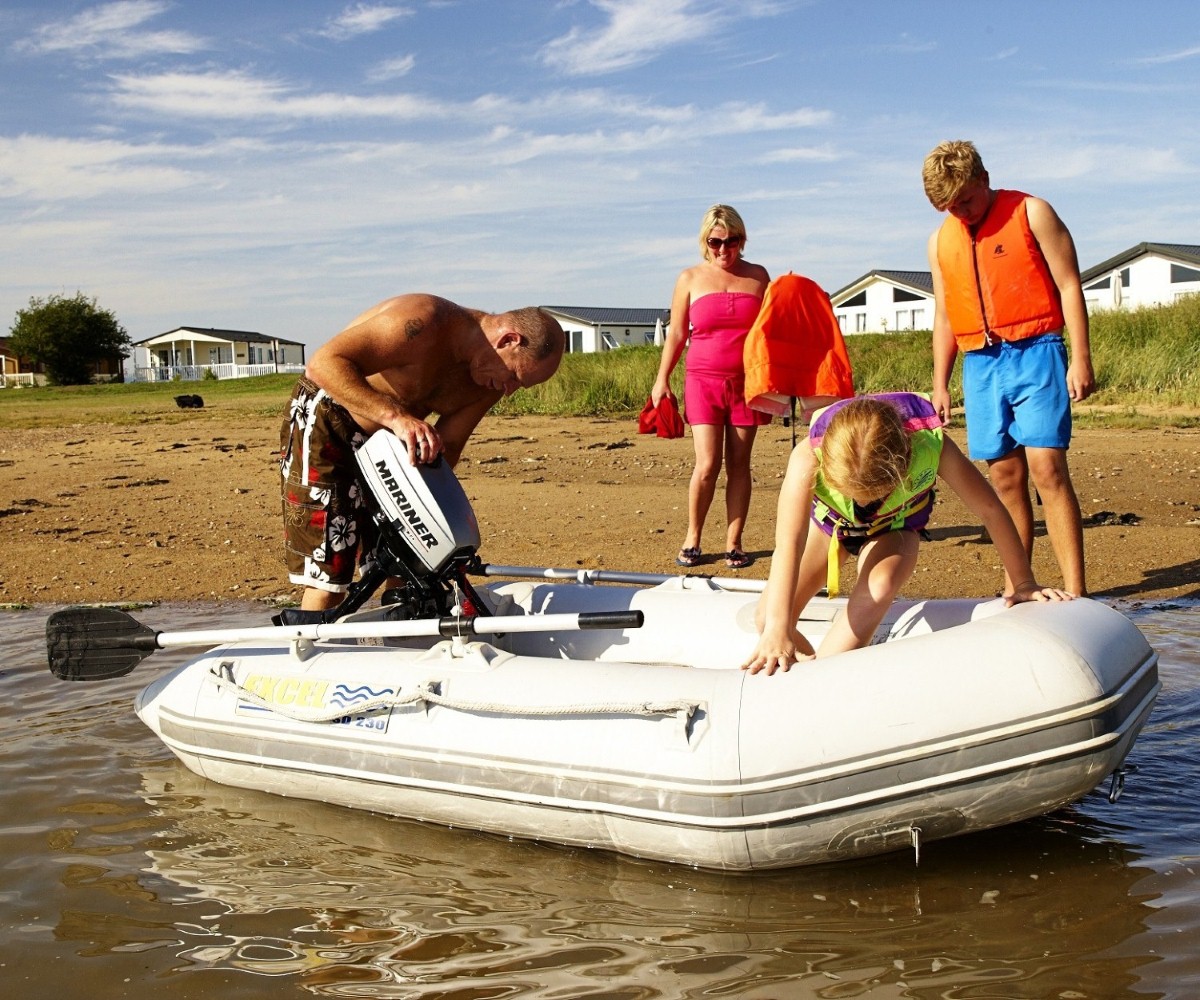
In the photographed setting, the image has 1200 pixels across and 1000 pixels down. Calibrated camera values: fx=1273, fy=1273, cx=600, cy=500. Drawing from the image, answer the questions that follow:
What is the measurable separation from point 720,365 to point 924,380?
10.3 meters

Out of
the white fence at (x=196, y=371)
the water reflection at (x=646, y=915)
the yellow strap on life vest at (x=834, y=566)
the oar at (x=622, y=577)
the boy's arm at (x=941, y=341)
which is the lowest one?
the water reflection at (x=646, y=915)

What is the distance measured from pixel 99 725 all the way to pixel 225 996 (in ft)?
7.66

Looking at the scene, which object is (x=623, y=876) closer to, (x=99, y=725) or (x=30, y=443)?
(x=99, y=725)

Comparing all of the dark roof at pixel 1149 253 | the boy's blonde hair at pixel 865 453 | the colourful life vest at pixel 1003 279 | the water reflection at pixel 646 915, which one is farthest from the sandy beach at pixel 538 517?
the dark roof at pixel 1149 253

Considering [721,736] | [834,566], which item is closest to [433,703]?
[721,736]

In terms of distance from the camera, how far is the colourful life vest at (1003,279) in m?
5.15

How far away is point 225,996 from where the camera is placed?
9.77ft

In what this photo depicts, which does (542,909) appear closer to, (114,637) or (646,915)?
(646,915)

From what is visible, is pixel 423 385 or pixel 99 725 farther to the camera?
pixel 99 725

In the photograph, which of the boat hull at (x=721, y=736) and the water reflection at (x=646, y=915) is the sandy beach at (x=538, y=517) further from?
the water reflection at (x=646, y=915)

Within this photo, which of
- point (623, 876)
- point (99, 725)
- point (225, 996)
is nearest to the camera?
point (225, 996)

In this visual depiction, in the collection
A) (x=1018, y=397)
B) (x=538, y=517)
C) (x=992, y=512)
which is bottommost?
(x=538, y=517)

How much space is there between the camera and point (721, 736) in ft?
11.3

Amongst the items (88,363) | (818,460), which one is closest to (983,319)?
(818,460)
